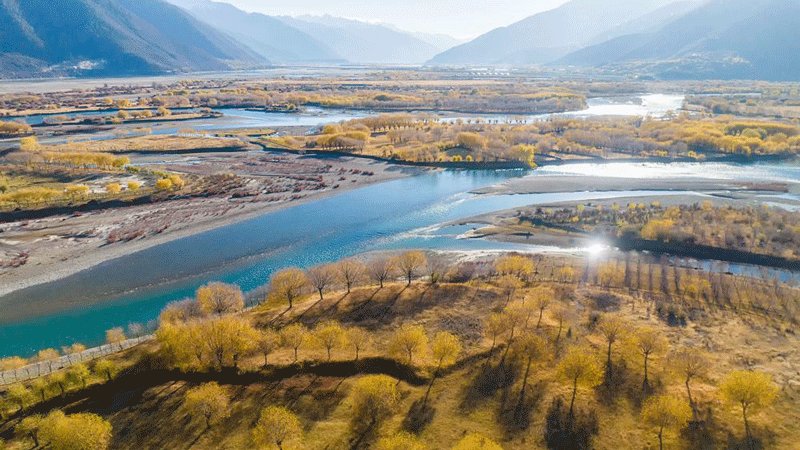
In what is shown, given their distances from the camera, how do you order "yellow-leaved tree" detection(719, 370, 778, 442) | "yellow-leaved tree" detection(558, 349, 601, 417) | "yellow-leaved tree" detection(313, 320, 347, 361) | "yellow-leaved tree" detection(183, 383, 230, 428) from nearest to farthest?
"yellow-leaved tree" detection(183, 383, 230, 428) → "yellow-leaved tree" detection(719, 370, 778, 442) → "yellow-leaved tree" detection(558, 349, 601, 417) → "yellow-leaved tree" detection(313, 320, 347, 361)

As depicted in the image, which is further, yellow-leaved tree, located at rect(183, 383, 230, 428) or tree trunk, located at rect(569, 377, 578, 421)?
tree trunk, located at rect(569, 377, 578, 421)

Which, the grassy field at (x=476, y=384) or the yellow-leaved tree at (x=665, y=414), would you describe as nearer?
the yellow-leaved tree at (x=665, y=414)

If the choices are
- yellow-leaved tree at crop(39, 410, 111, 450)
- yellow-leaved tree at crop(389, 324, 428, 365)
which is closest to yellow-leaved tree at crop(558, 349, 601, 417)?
yellow-leaved tree at crop(389, 324, 428, 365)

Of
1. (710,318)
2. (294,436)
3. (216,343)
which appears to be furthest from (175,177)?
(710,318)

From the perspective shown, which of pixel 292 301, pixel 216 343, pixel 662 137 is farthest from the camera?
pixel 662 137

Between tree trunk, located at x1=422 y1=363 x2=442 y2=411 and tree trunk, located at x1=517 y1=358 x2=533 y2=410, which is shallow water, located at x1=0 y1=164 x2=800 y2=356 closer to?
tree trunk, located at x1=422 y1=363 x2=442 y2=411

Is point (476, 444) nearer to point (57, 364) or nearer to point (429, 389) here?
point (429, 389)

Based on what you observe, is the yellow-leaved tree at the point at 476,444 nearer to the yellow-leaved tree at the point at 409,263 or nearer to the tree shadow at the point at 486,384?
the tree shadow at the point at 486,384

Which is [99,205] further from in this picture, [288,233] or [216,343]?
[216,343]

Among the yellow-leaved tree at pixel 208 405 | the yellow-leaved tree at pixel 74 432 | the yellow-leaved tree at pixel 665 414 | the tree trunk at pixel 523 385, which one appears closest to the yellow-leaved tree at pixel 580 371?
the tree trunk at pixel 523 385
